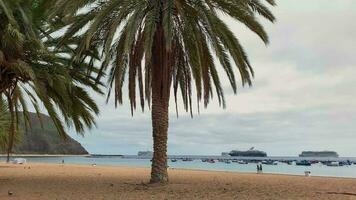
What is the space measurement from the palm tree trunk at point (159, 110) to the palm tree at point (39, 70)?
3295 millimetres

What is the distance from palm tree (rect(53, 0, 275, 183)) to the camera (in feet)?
57.5

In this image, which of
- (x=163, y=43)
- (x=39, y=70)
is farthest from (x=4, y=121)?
(x=163, y=43)

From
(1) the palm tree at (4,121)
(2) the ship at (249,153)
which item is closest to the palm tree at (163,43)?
(1) the palm tree at (4,121)

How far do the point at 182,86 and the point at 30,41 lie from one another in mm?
6605

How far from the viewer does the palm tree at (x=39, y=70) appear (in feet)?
61.1

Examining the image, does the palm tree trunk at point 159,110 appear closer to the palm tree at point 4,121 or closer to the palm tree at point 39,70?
the palm tree at point 39,70

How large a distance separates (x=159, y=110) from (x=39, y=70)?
5.34 meters

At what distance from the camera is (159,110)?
2006cm

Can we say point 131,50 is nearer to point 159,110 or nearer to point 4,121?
point 159,110

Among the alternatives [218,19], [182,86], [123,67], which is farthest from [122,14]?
[182,86]

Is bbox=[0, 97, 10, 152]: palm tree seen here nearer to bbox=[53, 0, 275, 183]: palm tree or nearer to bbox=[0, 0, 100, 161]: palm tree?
bbox=[0, 0, 100, 161]: palm tree

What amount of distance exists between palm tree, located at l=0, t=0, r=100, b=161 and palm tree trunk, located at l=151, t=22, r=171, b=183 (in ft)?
10.8

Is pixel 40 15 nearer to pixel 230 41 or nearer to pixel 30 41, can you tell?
pixel 30 41

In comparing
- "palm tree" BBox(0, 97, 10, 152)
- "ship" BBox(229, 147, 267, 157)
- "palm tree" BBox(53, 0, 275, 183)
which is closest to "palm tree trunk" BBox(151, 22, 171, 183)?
"palm tree" BBox(53, 0, 275, 183)
